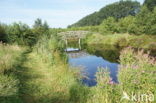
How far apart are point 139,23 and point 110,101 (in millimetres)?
25456

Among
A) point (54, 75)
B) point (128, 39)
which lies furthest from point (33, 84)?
point (128, 39)

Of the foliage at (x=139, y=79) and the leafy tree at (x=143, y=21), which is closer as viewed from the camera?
the foliage at (x=139, y=79)

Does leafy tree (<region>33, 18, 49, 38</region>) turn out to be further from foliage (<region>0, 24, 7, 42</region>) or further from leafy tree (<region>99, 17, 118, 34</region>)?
leafy tree (<region>99, 17, 118, 34</region>)

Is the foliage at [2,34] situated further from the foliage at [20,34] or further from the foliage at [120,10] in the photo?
the foliage at [120,10]

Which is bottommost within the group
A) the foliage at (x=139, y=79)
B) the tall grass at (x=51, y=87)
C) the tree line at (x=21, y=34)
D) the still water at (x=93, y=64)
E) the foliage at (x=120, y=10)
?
the still water at (x=93, y=64)

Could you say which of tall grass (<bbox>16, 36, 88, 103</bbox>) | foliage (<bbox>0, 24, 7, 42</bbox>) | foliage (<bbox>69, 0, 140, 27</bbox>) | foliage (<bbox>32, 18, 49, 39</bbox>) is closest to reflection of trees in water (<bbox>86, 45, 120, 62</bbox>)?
foliage (<bbox>32, 18, 49, 39</bbox>)

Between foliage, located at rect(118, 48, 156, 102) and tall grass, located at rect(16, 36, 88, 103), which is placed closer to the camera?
foliage, located at rect(118, 48, 156, 102)

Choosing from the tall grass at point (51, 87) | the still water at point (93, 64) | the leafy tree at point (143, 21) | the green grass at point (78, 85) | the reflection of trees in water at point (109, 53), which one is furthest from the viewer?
the leafy tree at point (143, 21)

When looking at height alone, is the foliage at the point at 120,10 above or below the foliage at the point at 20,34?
above

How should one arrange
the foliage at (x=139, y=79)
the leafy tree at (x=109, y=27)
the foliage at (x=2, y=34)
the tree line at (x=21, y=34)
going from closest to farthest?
the foliage at (x=139, y=79) → the foliage at (x=2, y=34) → the tree line at (x=21, y=34) → the leafy tree at (x=109, y=27)

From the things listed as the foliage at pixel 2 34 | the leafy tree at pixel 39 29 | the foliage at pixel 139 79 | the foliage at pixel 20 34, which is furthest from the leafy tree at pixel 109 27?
the foliage at pixel 139 79

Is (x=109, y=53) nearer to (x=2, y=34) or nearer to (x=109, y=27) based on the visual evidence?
(x=2, y=34)

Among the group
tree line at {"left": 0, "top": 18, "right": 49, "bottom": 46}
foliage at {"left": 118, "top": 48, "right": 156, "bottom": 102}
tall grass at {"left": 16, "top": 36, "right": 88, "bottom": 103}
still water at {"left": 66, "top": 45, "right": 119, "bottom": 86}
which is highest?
tree line at {"left": 0, "top": 18, "right": 49, "bottom": 46}

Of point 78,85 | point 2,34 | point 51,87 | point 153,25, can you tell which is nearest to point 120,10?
point 153,25
